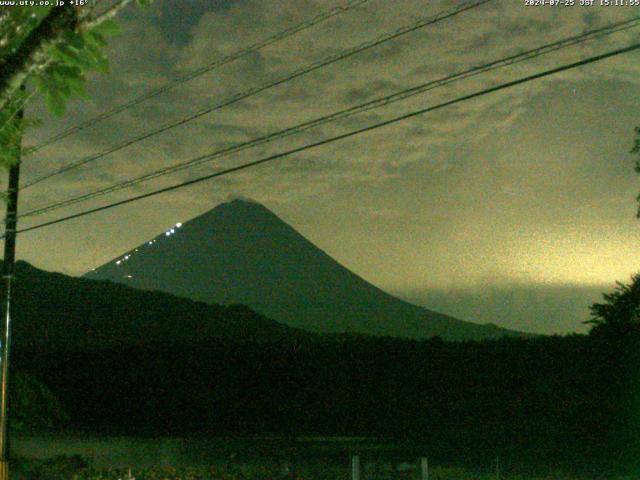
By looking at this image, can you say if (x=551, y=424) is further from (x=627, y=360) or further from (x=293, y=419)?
(x=293, y=419)

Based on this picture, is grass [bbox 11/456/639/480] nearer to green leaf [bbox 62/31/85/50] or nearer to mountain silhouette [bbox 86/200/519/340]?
green leaf [bbox 62/31/85/50]

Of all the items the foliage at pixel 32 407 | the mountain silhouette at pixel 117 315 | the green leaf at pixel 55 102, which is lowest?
the foliage at pixel 32 407

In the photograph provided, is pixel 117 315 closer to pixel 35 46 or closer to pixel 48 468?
pixel 48 468

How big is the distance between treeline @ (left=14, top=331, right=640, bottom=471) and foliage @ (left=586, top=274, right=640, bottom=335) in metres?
0.32

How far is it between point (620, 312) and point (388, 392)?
700 centimetres

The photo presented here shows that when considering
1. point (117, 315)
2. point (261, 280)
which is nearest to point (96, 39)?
point (117, 315)

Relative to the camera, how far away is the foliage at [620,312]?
78.5 feet

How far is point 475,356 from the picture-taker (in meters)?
25.3

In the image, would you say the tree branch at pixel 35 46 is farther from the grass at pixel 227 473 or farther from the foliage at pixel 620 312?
the foliage at pixel 620 312

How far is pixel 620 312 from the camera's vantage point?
80.5 feet

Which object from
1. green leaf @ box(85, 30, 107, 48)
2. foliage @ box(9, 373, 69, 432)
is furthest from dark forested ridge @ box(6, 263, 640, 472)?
green leaf @ box(85, 30, 107, 48)

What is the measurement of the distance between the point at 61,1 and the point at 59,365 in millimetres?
29787

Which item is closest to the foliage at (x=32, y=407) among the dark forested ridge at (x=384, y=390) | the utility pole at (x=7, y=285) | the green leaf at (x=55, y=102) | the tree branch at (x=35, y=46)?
the dark forested ridge at (x=384, y=390)

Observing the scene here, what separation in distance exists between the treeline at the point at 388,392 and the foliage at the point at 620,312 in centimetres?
32
